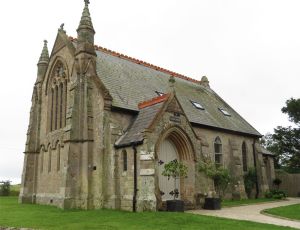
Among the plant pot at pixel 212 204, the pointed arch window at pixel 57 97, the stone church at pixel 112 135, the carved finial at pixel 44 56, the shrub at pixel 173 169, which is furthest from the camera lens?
the carved finial at pixel 44 56

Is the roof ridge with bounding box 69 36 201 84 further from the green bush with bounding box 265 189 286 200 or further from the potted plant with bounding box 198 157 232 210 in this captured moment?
the green bush with bounding box 265 189 286 200

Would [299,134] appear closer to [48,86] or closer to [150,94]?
[150,94]

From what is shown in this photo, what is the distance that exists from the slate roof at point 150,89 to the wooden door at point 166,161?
3460 millimetres

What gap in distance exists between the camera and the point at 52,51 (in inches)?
1132

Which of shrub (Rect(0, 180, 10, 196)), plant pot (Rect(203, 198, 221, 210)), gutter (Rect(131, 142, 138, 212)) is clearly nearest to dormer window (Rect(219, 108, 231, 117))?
plant pot (Rect(203, 198, 221, 210))

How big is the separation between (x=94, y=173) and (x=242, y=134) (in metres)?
15.8

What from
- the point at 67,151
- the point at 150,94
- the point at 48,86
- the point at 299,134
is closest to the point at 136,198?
the point at 67,151

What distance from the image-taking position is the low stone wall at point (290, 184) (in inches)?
1437

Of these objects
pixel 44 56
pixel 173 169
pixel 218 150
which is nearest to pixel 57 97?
pixel 44 56

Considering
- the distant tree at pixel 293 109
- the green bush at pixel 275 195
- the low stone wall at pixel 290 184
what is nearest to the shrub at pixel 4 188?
the green bush at pixel 275 195

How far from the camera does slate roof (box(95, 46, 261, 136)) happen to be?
966 inches

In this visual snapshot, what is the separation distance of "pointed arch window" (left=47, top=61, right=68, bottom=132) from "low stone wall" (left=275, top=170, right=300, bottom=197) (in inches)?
984

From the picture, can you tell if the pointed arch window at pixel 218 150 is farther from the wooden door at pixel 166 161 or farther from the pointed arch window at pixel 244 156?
the wooden door at pixel 166 161

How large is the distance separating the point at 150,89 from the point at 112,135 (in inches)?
293
